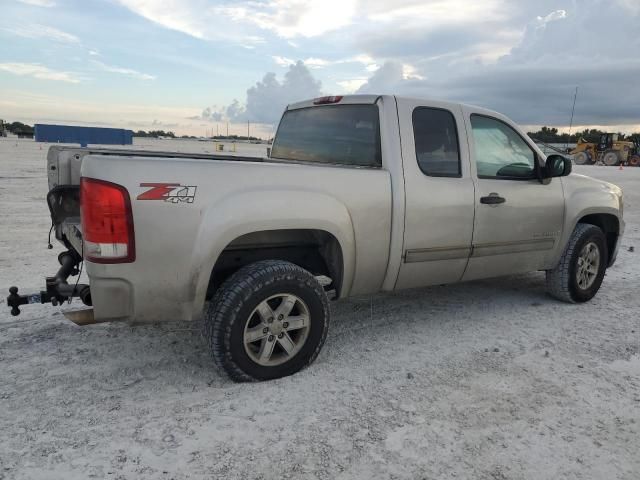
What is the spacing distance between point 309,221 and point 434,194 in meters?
1.13

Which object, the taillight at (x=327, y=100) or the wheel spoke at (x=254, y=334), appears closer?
the wheel spoke at (x=254, y=334)

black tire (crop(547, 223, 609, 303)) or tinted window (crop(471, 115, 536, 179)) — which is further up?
tinted window (crop(471, 115, 536, 179))

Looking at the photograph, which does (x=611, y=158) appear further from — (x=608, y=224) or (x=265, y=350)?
(x=265, y=350)

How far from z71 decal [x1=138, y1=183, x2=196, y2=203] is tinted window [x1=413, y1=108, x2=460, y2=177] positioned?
182 cm

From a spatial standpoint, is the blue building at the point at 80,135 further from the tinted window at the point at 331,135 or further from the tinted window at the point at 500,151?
the tinted window at the point at 500,151

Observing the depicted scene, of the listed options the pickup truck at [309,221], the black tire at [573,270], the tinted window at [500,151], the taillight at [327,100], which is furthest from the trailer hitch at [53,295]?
the black tire at [573,270]

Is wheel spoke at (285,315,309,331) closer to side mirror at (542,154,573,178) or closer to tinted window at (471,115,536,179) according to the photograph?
tinted window at (471,115,536,179)

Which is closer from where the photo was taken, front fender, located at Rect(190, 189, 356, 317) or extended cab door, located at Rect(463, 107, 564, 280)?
front fender, located at Rect(190, 189, 356, 317)

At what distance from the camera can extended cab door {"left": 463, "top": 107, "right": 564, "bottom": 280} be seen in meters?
4.15

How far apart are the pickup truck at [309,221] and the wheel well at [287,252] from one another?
1 centimetres

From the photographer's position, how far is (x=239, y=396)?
301cm

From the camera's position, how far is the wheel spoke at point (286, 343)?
322 cm

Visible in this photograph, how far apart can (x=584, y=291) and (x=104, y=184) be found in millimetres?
4603

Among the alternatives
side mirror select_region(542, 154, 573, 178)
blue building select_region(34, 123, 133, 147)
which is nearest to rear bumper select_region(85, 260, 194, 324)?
side mirror select_region(542, 154, 573, 178)
